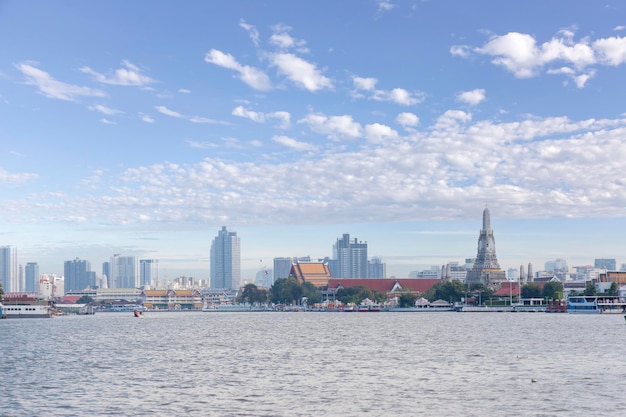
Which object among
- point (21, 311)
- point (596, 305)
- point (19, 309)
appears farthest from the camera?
point (21, 311)

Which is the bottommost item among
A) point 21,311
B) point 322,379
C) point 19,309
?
point 21,311

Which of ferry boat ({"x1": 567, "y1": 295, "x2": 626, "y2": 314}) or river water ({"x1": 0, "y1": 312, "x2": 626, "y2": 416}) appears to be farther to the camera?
ferry boat ({"x1": 567, "y1": 295, "x2": 626, "y2": 314})

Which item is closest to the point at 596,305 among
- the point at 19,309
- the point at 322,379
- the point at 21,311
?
the point at 21,311

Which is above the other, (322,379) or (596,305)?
(322,379)

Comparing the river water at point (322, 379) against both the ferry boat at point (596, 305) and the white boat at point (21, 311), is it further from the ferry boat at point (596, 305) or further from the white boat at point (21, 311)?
the white boat at point (21, 311)

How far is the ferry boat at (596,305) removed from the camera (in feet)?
604

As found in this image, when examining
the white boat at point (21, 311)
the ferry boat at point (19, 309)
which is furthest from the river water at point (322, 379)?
the ferry boat at point (19, 309)

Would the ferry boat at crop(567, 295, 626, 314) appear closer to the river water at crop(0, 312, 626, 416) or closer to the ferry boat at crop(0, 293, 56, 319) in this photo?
the river water at crop(0, 312, 626, 416)

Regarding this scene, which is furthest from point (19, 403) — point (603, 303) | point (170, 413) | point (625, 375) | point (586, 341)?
point (603, 303)

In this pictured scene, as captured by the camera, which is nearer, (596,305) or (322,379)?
(322,379)

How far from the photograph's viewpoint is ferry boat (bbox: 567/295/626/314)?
184m

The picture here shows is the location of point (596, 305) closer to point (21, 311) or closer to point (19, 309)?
point (21, 311)

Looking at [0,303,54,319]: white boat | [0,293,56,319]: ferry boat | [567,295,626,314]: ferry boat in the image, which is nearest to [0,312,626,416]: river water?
[567,295,626,314]: ferry boat

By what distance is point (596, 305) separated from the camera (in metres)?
186
